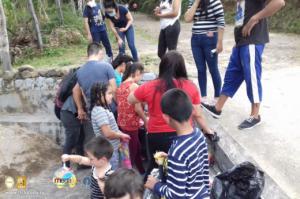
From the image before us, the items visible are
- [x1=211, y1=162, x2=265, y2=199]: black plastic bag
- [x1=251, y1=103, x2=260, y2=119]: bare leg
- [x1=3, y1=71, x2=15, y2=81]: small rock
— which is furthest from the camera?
[x1=3, y1=71, x2=15, y2=81]: small rock

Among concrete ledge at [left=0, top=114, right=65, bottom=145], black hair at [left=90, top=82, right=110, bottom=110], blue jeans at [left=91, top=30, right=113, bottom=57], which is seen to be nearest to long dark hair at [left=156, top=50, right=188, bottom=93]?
black hair at [left=90, top=82, right=110, bottom=110]

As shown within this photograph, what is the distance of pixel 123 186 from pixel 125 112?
1814mm

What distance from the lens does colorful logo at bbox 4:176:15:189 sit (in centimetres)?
504

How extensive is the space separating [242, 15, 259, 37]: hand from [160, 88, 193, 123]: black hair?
6.43ft

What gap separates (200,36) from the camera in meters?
4.93

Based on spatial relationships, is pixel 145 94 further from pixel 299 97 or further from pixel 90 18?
pixel 90 18

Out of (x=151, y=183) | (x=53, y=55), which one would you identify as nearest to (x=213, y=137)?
(x=151, y=183)

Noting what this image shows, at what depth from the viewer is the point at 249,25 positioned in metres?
4.30

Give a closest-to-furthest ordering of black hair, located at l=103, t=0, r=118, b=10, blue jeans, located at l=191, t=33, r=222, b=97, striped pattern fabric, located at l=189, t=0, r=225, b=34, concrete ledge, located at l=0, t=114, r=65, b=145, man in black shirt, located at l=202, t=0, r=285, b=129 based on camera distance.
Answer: man in black shirt, located at l=202, t=0, r=285, b=129, striped pattern fabric, located at l=189, t=0, r=225, b=34, blue jeans, located at l=191, t=33, r=222, b=97, concrete ledge, located at l=0, t=114, r=65, b=145, black hair, located at l=103, t=0, r=118, b=10

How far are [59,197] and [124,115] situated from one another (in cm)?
128

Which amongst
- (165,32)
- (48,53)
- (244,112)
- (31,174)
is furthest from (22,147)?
(48,53)

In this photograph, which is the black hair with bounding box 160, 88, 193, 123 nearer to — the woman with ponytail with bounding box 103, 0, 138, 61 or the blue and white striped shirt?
the blue and white striped shirt

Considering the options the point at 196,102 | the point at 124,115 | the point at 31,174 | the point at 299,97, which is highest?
the point at 196,102

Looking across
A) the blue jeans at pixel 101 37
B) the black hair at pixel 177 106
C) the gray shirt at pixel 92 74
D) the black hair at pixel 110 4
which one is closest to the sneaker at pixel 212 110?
the gray shirt at pixel 92 74
